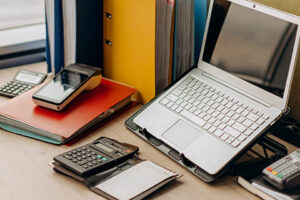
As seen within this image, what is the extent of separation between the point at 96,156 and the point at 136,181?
11 centimetres

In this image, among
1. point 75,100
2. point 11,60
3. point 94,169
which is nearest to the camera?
point 94,169

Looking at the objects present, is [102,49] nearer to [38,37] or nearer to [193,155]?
[38,37]

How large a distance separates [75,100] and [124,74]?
0.58 ft

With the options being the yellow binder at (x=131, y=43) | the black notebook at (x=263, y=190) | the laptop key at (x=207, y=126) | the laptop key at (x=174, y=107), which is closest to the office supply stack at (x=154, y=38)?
the yellow binder at (x=131, y=43)

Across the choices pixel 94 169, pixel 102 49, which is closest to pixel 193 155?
pixel 94 169

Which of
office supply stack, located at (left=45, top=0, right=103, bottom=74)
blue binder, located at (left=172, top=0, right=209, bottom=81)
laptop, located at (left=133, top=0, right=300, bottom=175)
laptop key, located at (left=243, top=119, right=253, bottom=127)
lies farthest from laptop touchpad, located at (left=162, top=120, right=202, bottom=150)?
office supply stack, located at (left=45, top=0, right=103, bottom=74)

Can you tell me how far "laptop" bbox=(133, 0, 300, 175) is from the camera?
3.23ft

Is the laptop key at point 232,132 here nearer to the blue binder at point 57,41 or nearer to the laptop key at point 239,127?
the laptop key at point 239,127

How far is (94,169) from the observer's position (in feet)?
3.17

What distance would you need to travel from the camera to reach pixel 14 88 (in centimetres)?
132

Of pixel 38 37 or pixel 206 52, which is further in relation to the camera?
pixel 38 37

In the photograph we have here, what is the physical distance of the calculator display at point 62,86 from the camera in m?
1.18

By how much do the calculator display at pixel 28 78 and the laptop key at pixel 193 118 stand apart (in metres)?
0.48

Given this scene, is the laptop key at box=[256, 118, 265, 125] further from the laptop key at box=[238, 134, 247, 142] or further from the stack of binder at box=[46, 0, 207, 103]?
the stack of binder at box=[46, 0, 207, 103]
